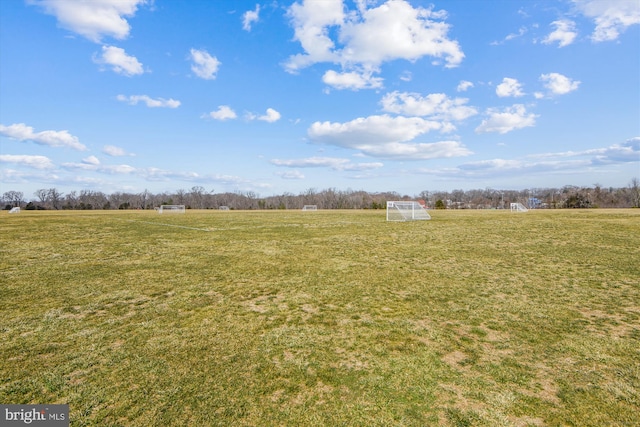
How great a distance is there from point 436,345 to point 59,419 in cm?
487

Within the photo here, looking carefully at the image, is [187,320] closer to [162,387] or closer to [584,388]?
[162,387]

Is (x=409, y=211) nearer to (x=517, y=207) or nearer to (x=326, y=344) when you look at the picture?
(x=326, y=344)

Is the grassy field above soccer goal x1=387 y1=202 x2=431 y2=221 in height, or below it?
below

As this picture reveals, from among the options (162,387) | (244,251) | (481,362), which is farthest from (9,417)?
(244,251)

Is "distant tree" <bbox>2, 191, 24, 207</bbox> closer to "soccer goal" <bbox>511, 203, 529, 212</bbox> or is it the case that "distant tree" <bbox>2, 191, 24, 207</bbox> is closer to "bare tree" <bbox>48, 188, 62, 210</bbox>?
"bare tree" <bbox>48, 188, 62, 210</bbox>

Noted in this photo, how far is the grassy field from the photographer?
11.2ft

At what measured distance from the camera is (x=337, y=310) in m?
6.43

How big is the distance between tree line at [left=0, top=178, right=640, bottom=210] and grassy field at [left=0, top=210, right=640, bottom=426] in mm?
84936

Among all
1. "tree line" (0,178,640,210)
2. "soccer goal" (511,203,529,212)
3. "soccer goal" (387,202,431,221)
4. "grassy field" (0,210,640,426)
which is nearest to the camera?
"grassy field" (0,210,640,426)

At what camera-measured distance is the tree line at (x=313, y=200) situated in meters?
95.2

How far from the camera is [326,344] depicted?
4.93 m

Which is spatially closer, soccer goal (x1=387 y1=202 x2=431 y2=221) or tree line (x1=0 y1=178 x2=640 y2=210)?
soccer goal (x1=387 y1=202 x2=431 y2=221)

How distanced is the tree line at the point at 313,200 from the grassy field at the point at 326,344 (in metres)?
84.9

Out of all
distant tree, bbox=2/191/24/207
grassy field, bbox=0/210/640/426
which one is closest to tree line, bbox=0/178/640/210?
distant tree, bbox=2/191/24/207
